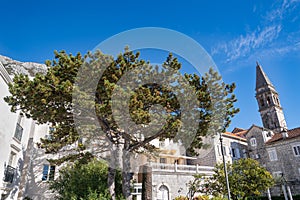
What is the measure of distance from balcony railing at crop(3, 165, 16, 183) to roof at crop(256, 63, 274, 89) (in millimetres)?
45517

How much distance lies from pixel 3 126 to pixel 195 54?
11.2m

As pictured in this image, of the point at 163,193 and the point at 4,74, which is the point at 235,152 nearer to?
the point at 163,193

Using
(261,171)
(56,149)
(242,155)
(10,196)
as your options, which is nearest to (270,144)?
(242,155)

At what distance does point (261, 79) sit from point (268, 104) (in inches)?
233

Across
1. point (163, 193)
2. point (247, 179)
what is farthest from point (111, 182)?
point (163, 193)

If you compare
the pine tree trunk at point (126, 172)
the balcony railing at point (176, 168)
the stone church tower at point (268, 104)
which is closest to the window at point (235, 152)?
the balcony railing at point (176, 168)

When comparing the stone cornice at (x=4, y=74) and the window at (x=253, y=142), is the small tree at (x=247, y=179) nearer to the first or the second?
the stone cornice at (x=4, y=74)

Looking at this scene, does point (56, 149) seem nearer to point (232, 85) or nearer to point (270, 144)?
point (232, 85)

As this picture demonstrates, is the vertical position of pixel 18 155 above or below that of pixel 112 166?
above

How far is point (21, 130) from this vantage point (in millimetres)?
14781

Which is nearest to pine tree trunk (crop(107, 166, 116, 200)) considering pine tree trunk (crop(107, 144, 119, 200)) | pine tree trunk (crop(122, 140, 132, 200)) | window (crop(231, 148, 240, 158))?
pine tree trunk (crop(107, 144, 119, 200))

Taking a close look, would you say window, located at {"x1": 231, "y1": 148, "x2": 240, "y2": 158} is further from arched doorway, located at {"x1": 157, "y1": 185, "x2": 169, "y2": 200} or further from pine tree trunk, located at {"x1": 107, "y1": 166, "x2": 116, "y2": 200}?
pine tree trunk, located at {"x1": 107, "y1": 166, "x2": 116, "y2": 200}

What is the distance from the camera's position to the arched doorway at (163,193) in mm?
18125

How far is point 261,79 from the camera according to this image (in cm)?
4559
